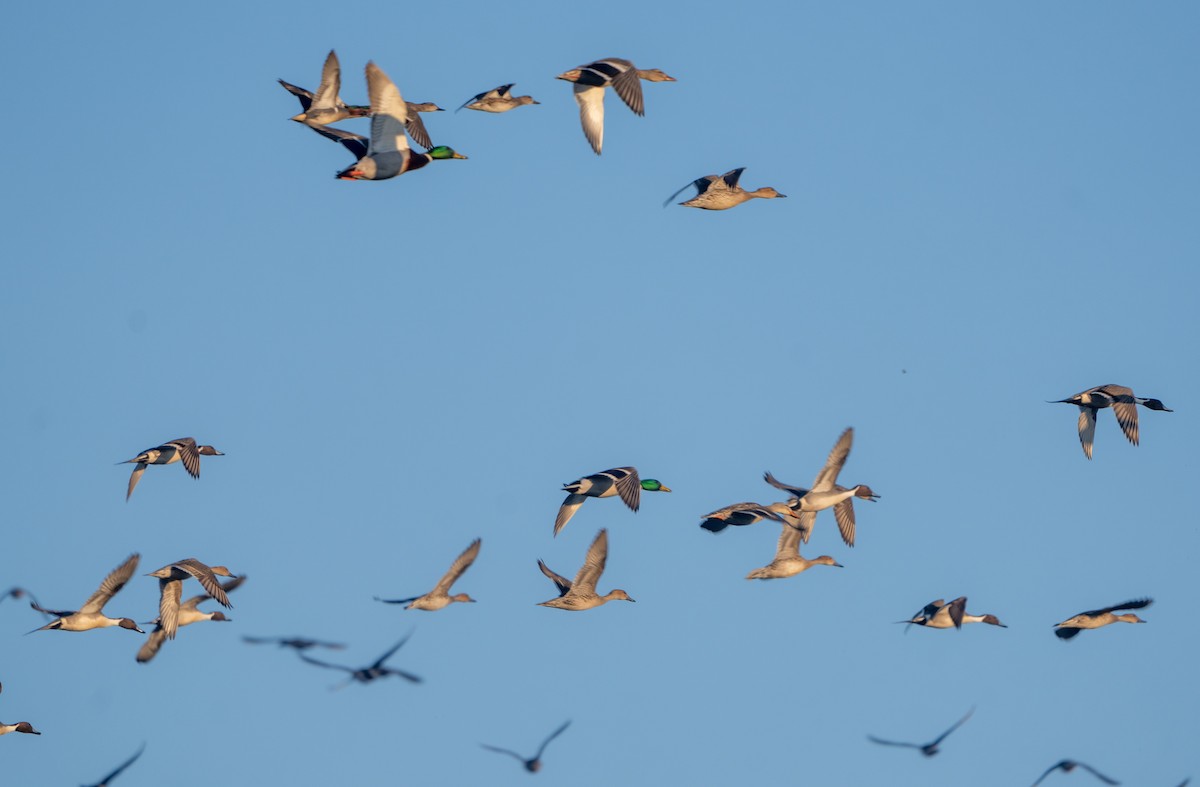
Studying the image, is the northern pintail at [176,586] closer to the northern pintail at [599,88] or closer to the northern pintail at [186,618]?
the northern pintail at [186,618]


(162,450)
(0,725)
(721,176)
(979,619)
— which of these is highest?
(721,176)

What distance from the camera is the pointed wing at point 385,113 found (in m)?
30.5

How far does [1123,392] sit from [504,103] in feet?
40.6

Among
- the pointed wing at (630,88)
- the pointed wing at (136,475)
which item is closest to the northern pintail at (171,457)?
the pointed wing at (136,475)

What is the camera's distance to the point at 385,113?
31062 millimetres

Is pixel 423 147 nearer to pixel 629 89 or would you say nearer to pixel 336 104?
pixel 336 104

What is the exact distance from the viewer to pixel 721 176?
36.7m

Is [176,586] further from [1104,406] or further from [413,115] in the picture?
[1104,406]

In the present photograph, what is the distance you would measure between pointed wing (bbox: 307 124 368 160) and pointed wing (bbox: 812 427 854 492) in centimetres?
985

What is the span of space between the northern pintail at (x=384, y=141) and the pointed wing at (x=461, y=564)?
25.1 ft

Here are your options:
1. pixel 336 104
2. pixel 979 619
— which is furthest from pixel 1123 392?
pixel 336 104

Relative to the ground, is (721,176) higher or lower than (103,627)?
higher

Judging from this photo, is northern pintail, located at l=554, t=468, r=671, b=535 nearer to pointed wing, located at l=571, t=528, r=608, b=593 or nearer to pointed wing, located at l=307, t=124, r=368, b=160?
pointed wing, located at l=571, t=528, r=608, b=593

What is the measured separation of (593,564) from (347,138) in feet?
27.9
